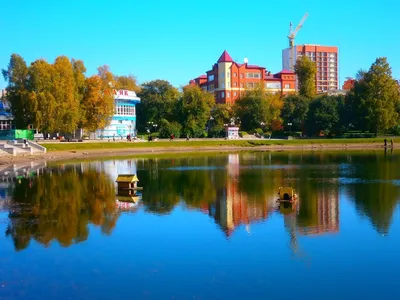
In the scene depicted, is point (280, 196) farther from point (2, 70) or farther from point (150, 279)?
point (2, 70)

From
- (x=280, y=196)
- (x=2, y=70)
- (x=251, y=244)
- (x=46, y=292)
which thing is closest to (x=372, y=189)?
(x=280, y=196)

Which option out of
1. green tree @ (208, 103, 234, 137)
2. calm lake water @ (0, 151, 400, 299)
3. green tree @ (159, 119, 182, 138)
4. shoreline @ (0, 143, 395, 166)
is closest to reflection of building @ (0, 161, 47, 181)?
shoreline @ (0, 143, 395, 166)

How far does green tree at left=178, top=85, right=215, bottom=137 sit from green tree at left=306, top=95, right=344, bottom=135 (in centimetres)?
2077

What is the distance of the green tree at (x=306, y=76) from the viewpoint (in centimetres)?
10900

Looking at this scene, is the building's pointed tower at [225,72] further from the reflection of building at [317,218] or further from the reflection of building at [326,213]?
the reflection of building at [317,218]

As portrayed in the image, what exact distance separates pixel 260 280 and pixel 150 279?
10.4 feet

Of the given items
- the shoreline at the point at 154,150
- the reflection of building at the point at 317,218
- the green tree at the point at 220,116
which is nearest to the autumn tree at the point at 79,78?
the shoreline at the point at 154,150

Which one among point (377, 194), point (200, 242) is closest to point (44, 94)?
point (377, 194)

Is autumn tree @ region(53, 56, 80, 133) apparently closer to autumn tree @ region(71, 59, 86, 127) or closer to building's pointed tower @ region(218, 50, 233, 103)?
autumn tree @ region(71, 59, 86, 127)

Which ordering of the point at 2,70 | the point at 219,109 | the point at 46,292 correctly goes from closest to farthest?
1. the point at 46,292
2. the point at 2,70
3. the point at 219,109

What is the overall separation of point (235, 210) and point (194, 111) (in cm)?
7191

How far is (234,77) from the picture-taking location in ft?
386

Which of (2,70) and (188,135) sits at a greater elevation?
(2,70)

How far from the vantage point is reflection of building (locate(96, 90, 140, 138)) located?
90188 millimetres
